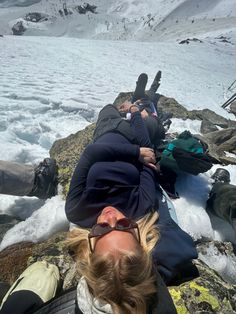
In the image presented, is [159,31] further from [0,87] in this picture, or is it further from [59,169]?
[59,169]

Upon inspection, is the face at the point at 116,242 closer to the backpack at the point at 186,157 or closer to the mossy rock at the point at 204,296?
the mossy rock at the point at 204,296

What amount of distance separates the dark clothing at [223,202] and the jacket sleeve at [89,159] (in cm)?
118

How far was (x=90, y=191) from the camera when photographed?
3188mm

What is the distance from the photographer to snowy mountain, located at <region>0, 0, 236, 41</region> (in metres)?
36.5

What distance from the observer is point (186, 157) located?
Answer: 13.3 feet

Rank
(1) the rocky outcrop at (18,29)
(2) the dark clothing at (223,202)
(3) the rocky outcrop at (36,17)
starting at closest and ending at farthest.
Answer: (2) the dark clothing at (223,202)
(1) the rocky outcrop at (18,29)
(3) the rocky outcrop at (36,17)

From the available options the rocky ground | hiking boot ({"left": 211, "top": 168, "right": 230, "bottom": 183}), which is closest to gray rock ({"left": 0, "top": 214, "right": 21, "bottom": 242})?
the rocky ground

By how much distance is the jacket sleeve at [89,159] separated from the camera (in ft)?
10.8

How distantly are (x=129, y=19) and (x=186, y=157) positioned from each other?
42341 millimetres

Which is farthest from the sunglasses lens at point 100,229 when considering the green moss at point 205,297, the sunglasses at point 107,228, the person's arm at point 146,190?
the green moss at point 205,297

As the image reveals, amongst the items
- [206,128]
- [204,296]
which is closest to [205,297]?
[204,296]

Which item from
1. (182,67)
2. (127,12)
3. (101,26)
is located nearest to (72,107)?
(182,67)

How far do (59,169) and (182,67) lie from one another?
1525 cm

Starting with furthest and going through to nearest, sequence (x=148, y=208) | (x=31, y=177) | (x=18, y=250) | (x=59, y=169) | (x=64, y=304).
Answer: (x=59, y=169) → (x=31, y=177) → (x=18, y=250) → (x=148, y=208) → (x=64, y=304)
